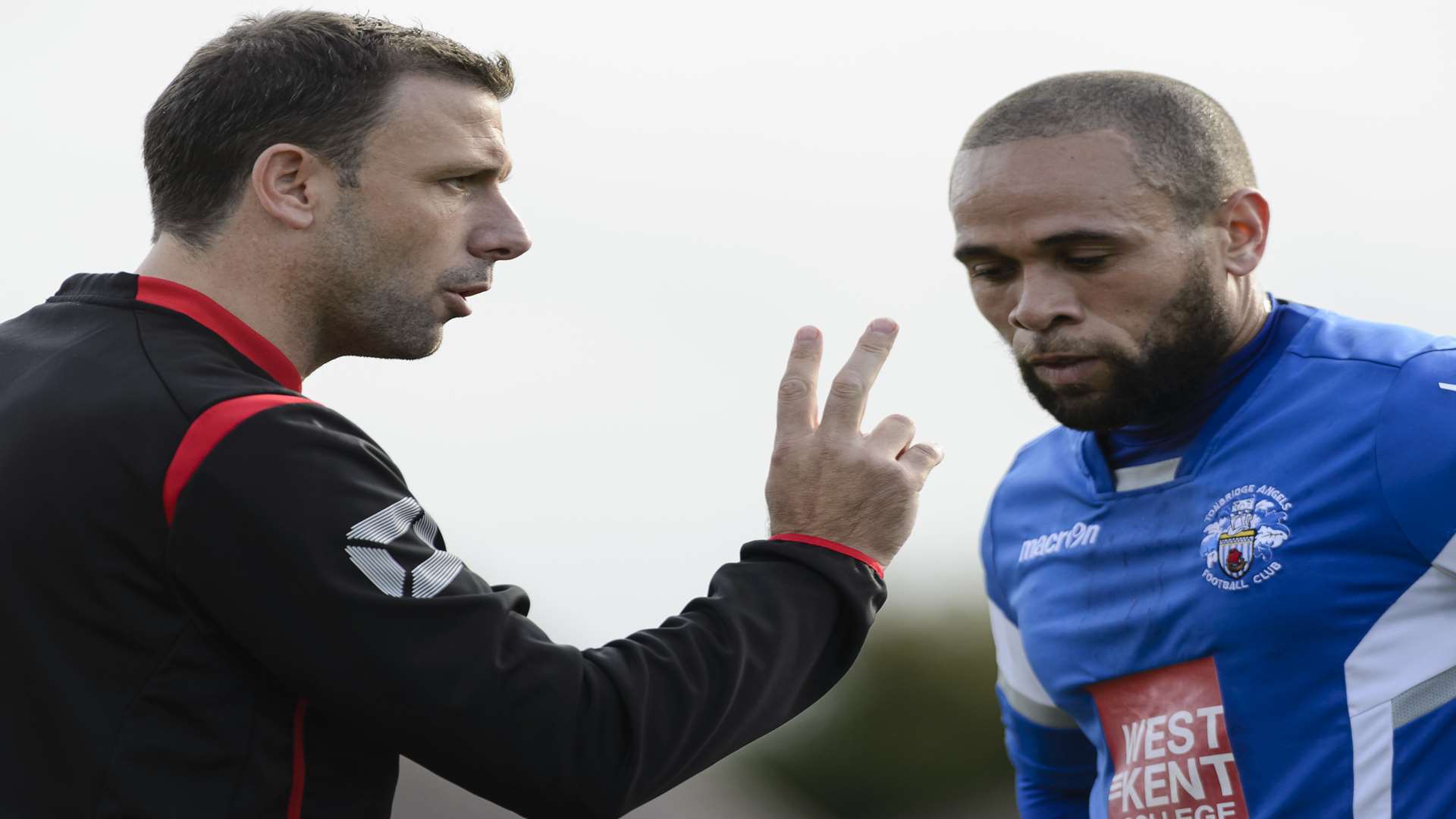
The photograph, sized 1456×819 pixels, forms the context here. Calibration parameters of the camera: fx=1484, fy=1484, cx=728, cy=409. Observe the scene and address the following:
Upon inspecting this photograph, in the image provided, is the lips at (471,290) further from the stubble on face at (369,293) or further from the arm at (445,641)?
the arm at (445,641)

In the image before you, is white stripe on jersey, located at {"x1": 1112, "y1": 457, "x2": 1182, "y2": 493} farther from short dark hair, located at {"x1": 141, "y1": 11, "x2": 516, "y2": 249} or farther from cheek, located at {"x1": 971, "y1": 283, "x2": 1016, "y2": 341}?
short dark hair, located at {"x1": 141, "y1": 11, "x2": 516, "y2": 249}

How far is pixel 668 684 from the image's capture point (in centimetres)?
277

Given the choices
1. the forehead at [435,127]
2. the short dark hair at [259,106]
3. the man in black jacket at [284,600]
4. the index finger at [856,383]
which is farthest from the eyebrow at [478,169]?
the index finger at [856,383]

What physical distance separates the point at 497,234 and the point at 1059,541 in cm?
176

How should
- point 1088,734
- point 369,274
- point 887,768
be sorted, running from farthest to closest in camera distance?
point 887,768 → point 1088,734 → point 369,274

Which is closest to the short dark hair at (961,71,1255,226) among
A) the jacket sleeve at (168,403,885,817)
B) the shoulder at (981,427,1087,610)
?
the shoulder at (981,427,1087,610)

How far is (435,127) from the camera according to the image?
3395mm

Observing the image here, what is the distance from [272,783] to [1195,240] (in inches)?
98.6

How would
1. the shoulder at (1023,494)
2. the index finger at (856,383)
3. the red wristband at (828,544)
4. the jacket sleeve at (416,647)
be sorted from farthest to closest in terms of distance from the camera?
1. the shoulder at (1023,494)
2. the index finger at (856,383)
3. the red wristband at (828,544)
4. the jacket sleeve at (416,647)

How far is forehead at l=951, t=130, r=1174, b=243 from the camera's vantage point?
11.9 ft

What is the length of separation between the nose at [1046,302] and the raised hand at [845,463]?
2.08 feet

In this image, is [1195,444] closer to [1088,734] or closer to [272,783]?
[1088,734]

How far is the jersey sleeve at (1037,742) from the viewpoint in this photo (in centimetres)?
415

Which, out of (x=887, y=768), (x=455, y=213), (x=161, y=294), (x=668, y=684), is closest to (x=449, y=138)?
(x=455, y=213)
